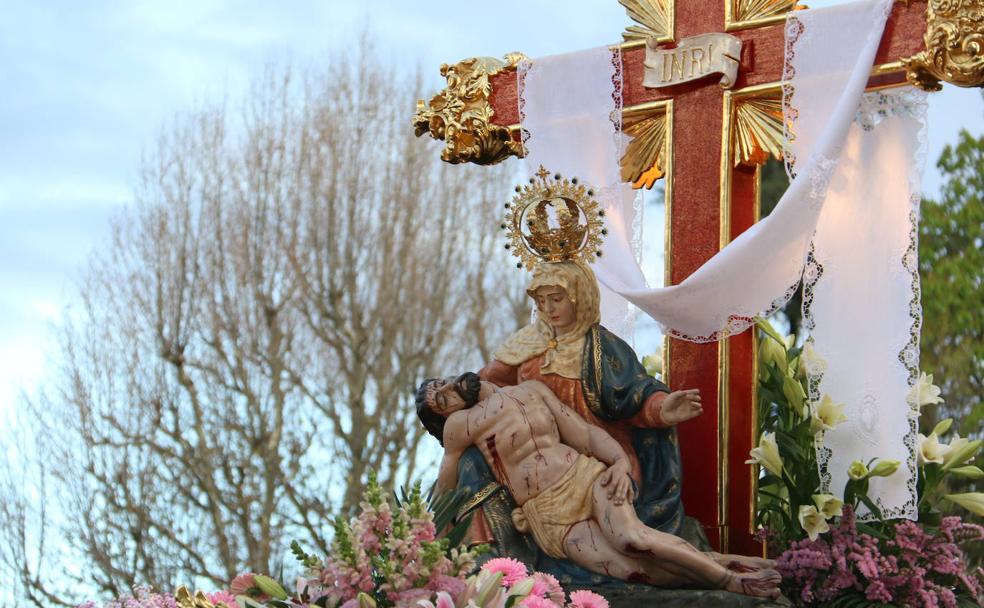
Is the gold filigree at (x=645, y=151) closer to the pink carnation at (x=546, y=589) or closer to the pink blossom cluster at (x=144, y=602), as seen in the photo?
A: the pink carnation at (x=546, y=589)

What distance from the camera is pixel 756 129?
8125 millimetres

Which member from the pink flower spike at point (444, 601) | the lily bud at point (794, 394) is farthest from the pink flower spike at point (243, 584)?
the lily bud at point (794, 394)

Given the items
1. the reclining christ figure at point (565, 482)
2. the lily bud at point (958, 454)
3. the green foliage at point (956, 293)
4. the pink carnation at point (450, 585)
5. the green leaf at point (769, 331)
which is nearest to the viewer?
the pink carnation at point (450, 585)

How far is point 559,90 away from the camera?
8.43 metres

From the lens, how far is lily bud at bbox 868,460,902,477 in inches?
282

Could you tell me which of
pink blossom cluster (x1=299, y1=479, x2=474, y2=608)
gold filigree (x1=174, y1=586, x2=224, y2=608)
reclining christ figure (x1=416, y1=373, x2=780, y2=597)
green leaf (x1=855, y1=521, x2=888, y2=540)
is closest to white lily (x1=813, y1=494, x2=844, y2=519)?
green leaf (x1=855, y1=521, x2=888, y2=540)

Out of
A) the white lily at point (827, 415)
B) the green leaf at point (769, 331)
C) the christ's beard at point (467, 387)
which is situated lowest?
the white lily at point (827, 415)

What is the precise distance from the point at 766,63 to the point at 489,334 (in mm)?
9664

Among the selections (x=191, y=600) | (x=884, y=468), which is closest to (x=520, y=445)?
(x=884, y=468)

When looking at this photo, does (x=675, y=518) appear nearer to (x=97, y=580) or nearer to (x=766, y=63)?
(x=766, y=63)

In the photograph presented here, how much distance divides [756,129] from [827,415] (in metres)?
1.40

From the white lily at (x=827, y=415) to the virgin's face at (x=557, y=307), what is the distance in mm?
986

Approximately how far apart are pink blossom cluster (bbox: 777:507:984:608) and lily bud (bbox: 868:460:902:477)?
17 cm

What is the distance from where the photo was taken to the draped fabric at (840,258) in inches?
288
